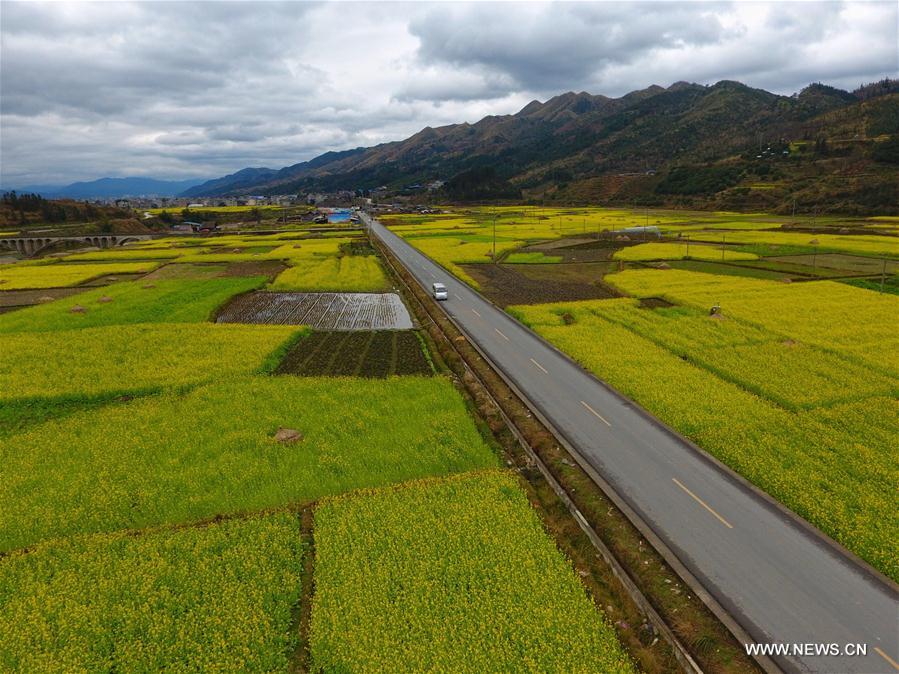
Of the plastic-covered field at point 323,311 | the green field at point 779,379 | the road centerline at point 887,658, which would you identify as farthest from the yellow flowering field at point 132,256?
the road centerline at point 887,658

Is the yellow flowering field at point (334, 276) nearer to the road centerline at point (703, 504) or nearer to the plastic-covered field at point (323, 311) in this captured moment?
the plastic-covered field at point (323, 311)

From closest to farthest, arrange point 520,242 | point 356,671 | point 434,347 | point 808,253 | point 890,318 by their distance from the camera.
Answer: point 356,671
point 434,347
point 890,318
point 808,253
point 520,242

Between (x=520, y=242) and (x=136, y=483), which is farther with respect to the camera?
(x=520, y=242)

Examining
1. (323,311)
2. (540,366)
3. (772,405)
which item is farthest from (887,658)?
(323,311)

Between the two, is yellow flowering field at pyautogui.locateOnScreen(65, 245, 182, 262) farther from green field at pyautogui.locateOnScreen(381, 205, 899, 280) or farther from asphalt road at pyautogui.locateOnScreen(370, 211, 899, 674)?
asphalt road at pyautogui.locateOnScreen(370, 211, 899, 674)

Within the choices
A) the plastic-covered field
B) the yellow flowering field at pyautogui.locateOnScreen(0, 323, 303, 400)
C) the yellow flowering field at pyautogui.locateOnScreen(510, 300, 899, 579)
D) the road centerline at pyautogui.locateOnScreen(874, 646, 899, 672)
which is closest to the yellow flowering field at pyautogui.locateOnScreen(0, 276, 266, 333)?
the plastic-covered field

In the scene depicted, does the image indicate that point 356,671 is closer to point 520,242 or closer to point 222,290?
point 222,290

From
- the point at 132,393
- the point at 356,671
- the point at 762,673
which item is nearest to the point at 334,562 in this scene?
the point at 356,671
